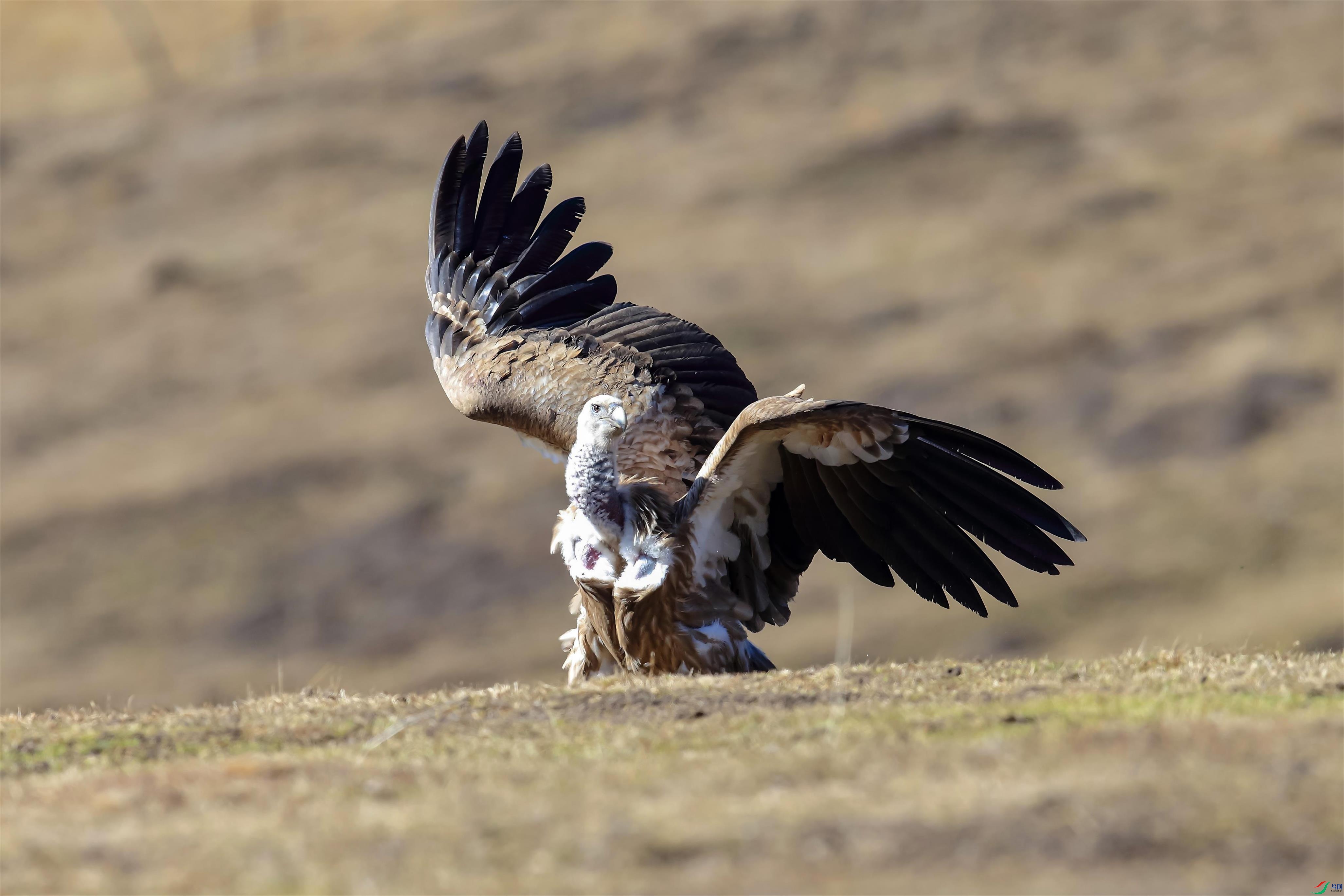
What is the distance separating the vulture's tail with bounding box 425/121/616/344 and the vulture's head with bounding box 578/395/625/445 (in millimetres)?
2153

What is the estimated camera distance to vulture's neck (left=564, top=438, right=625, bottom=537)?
8.77 meters

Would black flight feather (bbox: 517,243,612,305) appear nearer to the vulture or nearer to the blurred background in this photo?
the vulture

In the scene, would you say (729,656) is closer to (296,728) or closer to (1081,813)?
(296,728)

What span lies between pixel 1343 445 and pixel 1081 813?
33.4 metres

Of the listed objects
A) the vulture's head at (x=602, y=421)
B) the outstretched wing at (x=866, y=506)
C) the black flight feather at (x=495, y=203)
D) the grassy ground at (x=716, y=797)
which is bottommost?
the grassy ground at (x=716, y=797)

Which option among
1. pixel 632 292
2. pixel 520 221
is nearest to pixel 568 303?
pixel 520 221

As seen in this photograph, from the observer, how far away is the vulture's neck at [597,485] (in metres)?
8.77

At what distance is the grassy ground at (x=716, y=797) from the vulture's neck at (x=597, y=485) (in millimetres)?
2000

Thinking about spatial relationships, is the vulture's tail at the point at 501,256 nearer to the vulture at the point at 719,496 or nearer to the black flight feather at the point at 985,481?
the vulture at the point at 719,496

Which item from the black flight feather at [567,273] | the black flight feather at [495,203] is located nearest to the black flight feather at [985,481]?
the black flight feather at [567,273]

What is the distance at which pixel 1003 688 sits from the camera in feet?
23.1

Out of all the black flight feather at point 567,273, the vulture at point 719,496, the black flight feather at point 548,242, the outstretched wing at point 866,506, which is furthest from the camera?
the black flight feather at point 548,242

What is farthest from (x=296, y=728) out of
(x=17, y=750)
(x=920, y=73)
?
(x=920, y=73)

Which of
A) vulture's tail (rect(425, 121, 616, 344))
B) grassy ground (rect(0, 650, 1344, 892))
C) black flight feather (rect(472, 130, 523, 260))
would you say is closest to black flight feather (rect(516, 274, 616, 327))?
vulture's tail (rect(425, 121, 616, 344))
